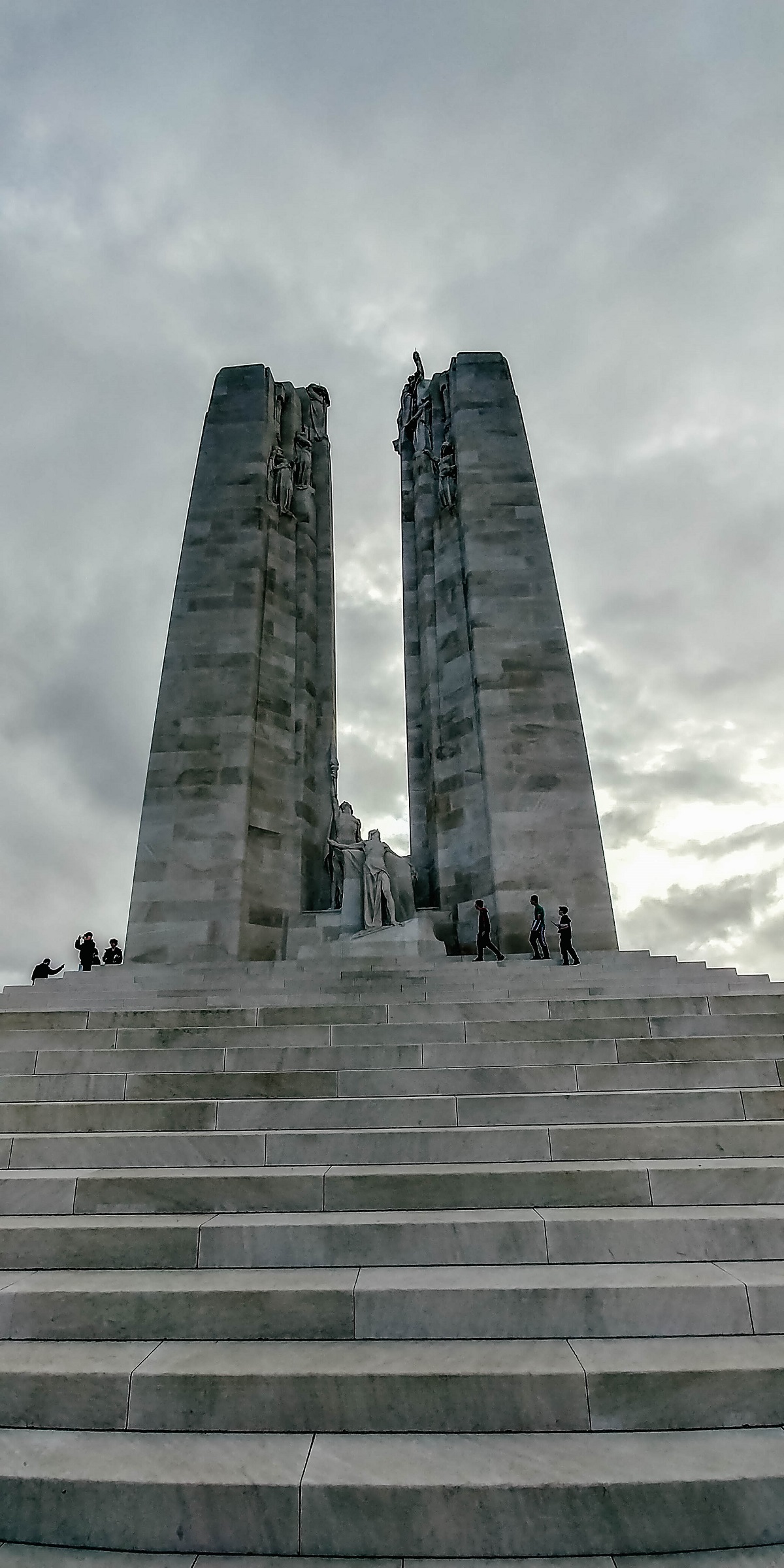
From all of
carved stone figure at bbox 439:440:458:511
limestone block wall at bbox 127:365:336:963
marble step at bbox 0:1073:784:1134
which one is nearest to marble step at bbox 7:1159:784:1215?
marble step at bbox 0:1073:784:1134

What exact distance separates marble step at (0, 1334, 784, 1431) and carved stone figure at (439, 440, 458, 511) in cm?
1925

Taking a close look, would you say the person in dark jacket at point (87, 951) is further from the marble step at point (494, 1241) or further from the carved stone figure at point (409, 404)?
the carved stone figure at point (409, 404)

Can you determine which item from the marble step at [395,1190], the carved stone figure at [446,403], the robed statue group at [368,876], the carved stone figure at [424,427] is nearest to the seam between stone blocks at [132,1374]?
the marble step at [395,1190]

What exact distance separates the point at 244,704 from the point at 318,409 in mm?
11797

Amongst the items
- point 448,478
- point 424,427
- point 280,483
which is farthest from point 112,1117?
point 424,427

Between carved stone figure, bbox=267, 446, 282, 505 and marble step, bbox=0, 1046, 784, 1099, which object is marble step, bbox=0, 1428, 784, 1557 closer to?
marble step, bbox=0, 1046, 784, 1099

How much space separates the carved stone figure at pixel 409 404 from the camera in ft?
73.0

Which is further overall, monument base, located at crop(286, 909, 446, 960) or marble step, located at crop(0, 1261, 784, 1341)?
monument base, located at crop(286, 909, 446, 960)

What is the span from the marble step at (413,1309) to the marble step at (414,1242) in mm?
238

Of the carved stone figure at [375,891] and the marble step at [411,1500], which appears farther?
the carved stone figure at [375,891]

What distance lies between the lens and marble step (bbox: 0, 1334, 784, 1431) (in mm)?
2984

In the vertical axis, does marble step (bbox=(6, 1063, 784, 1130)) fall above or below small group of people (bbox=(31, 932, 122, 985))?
below

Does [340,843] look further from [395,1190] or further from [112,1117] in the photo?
[395,1190]

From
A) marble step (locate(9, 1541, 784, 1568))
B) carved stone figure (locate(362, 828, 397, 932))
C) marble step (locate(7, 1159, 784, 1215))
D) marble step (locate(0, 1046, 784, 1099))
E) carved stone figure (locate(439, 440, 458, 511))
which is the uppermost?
carved stone figure (locate(439, 440, 458, 511))
